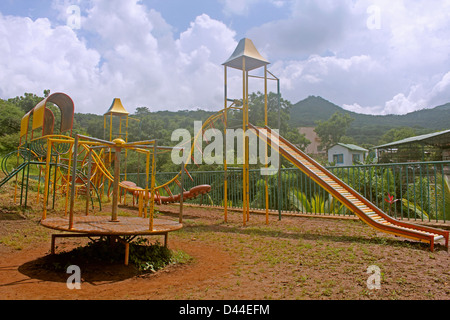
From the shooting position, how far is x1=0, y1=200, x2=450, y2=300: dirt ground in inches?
130

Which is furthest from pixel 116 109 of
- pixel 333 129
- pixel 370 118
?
pixel 370 118

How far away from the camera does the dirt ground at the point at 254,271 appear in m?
3.29

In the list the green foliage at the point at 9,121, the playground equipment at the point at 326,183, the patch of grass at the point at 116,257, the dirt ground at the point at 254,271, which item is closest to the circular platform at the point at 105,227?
the patch of grass at the point at 116,257

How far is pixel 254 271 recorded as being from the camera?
4.16m

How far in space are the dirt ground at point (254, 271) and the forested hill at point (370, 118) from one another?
3360 inches

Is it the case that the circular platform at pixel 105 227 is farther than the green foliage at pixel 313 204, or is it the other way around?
the green foliage at pixel 313 204

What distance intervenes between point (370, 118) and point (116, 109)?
102399mm

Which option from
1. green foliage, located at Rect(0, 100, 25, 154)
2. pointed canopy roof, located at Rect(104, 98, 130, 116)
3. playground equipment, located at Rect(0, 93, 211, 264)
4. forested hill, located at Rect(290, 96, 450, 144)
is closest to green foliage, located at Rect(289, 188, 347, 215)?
playground equipment, located at Rect(0, 93, 211, 264)

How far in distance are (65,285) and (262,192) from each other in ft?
29.8

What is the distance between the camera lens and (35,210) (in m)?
8.94

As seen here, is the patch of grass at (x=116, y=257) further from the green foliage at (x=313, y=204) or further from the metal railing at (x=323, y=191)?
the green foliage at (x=313, y=204)

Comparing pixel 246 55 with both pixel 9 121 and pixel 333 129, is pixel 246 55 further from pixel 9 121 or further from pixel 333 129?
pixel 333 129

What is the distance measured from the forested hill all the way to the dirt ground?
280 feet
